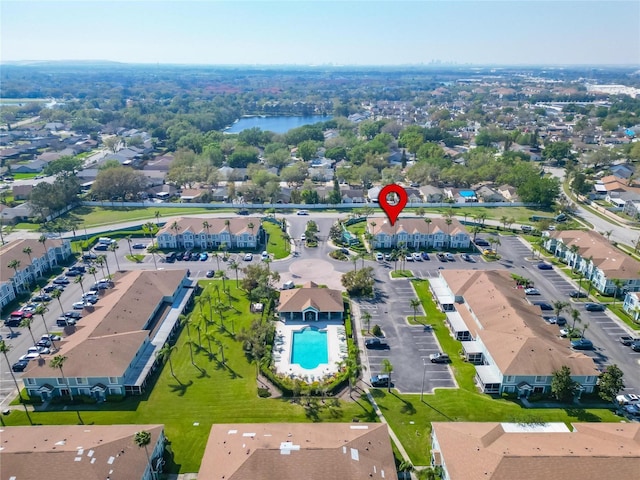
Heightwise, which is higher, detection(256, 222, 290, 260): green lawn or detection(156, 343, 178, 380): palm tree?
detection(156, 343, 178, 380): palm tree

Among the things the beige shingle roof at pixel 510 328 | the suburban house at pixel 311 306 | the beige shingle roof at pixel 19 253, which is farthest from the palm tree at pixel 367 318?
the beige shingle roof at pixel 19 253

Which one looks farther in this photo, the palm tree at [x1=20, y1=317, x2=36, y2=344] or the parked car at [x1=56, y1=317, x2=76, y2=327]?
the parked car at [x1=56, y1=317, x2=76, y2=327]

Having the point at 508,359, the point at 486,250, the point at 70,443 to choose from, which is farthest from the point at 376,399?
the point at 486,250

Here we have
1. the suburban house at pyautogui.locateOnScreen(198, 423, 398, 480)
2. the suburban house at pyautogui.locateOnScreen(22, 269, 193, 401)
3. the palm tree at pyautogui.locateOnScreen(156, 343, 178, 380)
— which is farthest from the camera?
the palm tree at pyautogui.locateOnScreen(156, 343, 178, 380)

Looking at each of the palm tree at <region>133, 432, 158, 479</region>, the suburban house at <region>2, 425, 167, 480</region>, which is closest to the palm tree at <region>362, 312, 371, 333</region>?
the suburban house at <region>2, 425, 167, 480</region>

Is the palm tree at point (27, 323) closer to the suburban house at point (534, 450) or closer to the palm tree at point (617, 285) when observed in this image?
the suburban house at point (534, 450)

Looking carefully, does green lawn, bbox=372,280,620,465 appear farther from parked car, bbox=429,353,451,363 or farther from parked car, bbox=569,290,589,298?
parked car, bbox=569,290,589,298

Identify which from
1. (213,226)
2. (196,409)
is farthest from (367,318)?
(213,226)
